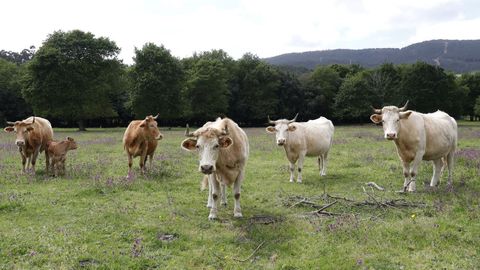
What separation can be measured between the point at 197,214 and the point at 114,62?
45165mm

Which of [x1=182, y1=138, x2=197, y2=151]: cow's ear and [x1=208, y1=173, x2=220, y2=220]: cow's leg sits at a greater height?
[x1=182, y1=138, x2=197, y2=151]: cow's ear

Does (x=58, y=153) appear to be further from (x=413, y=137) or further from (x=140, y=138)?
(x=413, y=137)

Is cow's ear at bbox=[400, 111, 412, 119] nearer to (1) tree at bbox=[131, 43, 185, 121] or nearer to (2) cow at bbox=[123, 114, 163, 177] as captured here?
(2) cow at bbox=[123, 114, 163, 177]

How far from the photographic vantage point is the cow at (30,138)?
1477cm

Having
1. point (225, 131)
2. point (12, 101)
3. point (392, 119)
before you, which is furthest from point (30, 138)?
point (12, 101)

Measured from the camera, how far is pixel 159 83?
2085 inches

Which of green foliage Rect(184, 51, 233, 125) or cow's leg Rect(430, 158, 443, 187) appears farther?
green foliage Rect(184, 51, 233, 125)

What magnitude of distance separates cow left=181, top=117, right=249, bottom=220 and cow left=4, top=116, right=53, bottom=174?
8.29 meters

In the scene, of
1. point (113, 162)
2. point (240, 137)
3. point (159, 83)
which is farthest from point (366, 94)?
point (240, 137)

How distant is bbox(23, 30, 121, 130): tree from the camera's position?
4731 cm

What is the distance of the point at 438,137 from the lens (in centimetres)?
1276

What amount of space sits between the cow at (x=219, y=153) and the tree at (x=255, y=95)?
59.6m

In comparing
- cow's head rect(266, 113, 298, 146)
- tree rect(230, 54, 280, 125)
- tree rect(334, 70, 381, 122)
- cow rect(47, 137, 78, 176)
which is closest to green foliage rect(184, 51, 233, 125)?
tree rect(230, 54, 280, 125)

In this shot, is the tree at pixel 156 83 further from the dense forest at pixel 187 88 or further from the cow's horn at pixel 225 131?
the cow's horn at pixel 225 131
